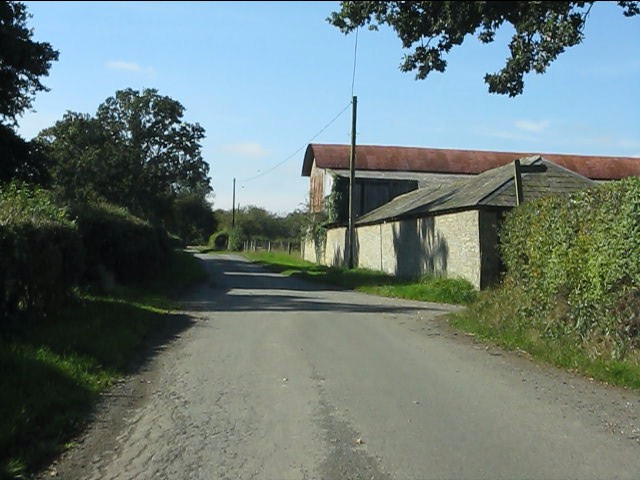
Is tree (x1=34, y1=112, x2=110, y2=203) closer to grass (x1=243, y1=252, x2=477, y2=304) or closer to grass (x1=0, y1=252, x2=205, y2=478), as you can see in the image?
grass (x1=243, y1=252, x2=477, y2=304)

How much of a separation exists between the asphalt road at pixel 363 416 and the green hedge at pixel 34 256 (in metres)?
2.41

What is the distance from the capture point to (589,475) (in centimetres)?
569

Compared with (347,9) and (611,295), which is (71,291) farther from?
Result: (611,295)

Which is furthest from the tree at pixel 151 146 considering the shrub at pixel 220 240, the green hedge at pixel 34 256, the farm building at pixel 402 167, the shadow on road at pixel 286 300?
the shrub at pixel 220 240

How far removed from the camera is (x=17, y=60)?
80.0 ft

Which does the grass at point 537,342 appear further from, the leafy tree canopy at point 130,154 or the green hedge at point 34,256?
the leafy tree canopy at point 130,154

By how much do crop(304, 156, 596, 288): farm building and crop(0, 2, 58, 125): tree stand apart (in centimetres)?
1507

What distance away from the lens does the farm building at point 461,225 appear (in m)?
23.5

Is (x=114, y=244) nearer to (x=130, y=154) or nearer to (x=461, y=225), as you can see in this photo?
(x=461, y=225)

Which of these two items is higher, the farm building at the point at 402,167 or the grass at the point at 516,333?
the farm building at the point at 402,167

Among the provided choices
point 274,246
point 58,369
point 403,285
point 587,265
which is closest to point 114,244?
point 403,285

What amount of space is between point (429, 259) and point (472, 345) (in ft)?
49.0

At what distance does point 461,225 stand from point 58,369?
18.1 m

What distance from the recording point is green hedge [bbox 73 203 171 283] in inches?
772
